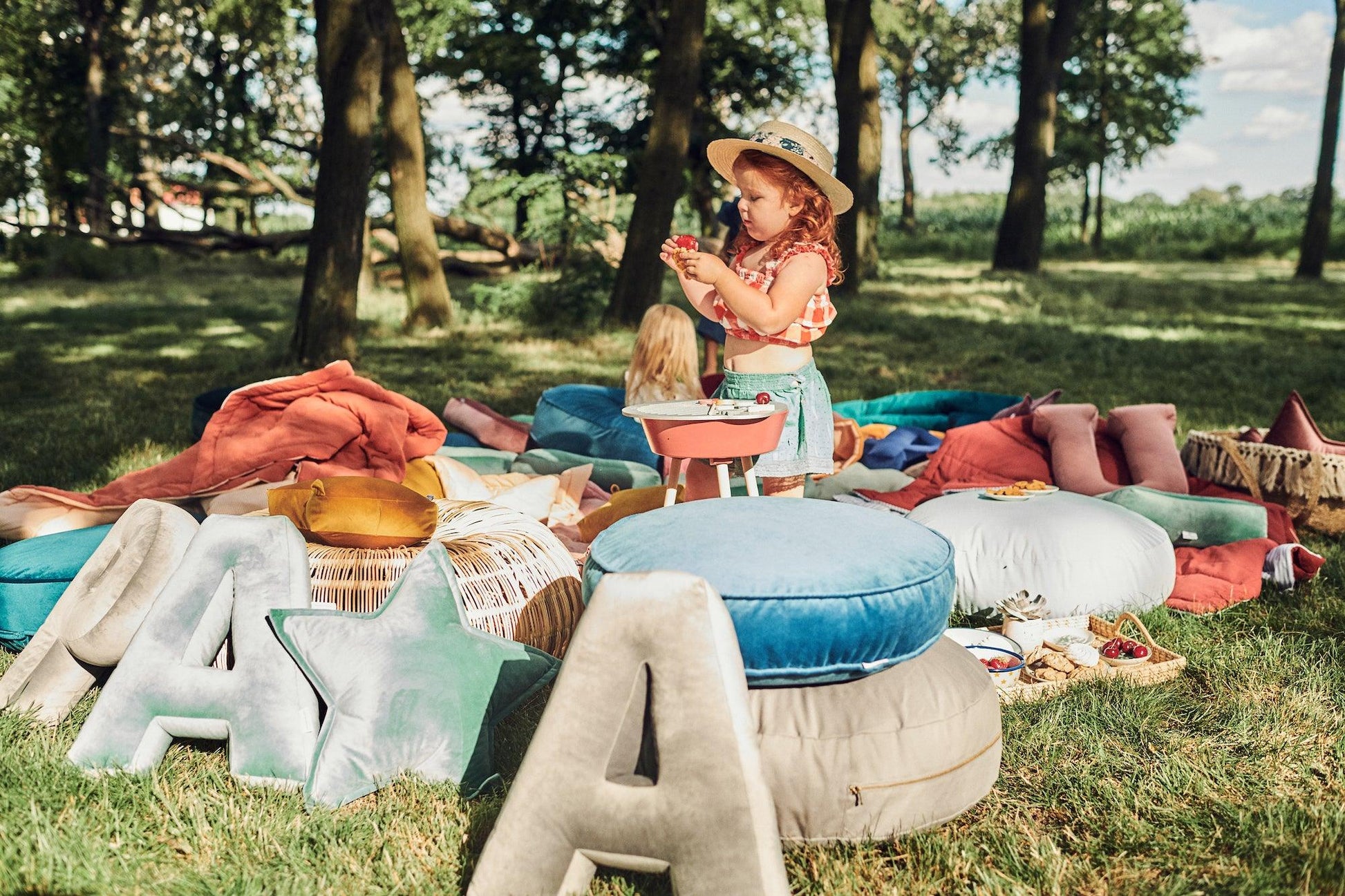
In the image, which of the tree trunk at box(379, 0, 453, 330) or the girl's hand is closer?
the girl's hand

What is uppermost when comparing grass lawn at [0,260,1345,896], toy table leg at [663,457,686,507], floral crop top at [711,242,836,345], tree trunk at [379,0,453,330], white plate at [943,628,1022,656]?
tree trunk at [379,0,453,330]

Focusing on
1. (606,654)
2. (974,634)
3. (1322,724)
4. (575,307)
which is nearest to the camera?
(606,654)

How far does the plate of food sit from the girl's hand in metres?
1.55

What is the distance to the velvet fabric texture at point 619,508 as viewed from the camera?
168 inches

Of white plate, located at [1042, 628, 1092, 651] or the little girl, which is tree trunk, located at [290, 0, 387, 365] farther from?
white plate, located at [1042, 628, 1092, 651]

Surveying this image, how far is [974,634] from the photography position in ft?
10.8

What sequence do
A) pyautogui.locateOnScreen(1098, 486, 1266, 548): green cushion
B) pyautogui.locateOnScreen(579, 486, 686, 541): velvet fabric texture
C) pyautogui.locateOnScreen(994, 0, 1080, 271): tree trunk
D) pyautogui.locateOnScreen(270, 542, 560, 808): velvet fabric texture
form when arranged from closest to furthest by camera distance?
pyautogui.locateOnScreen(270, 542, 560, 808): velvet fabric texture → pyautogui.locateOnScreen(1098, 486, 1266, 548): green cushion → pyautogui.locateOnScreen(579, 486, 686, 541): velvet fabric texture → pyautogui.locateOnScreen(994, 0, 1080, 271): tree trunk

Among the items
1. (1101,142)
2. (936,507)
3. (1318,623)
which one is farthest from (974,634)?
(1101,142)

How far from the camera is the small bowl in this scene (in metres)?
3.08

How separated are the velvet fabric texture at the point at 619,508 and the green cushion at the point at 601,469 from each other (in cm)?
72

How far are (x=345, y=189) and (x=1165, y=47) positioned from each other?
96.1ft

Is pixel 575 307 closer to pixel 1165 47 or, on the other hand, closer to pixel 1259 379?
pixel 1259 379

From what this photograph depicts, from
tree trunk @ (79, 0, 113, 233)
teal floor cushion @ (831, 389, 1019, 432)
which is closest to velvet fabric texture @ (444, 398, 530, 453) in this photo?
teal floor cushion @ (831, 389, 1019, 432)

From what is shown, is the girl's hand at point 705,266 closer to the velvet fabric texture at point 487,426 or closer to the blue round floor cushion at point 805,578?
the blue round floor cushion at point 805,578
